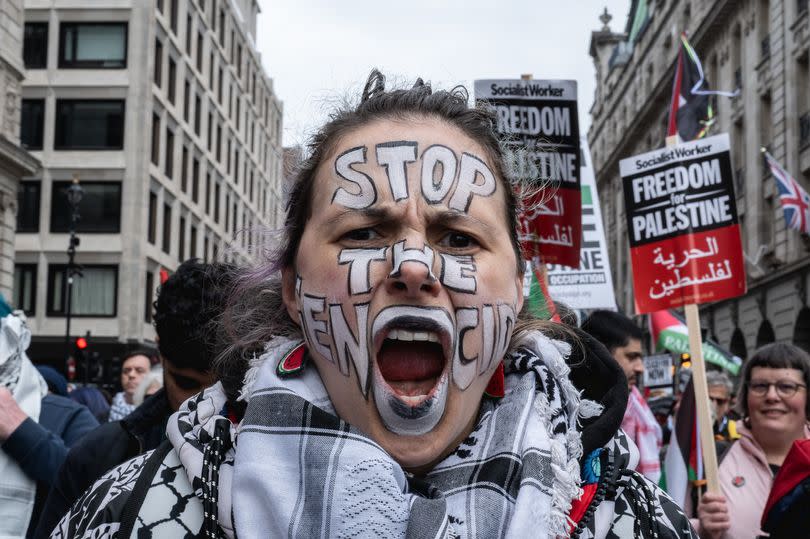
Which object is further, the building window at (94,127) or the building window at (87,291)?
the building window at (94,127)

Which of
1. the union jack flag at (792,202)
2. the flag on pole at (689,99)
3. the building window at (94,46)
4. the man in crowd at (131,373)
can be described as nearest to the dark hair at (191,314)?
the man in crowd at (131,373)

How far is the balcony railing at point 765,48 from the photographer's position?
26945mm

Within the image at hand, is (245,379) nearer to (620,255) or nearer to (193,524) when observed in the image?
(193,524)

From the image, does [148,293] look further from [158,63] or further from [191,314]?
[191,314]

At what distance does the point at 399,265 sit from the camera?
1.87m

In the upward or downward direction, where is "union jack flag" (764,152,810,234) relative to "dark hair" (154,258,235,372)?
upward

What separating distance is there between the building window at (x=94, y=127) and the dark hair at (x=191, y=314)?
3158cm

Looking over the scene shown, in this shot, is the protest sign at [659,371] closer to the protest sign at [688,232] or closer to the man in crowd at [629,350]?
the man in crowd at [629,350]

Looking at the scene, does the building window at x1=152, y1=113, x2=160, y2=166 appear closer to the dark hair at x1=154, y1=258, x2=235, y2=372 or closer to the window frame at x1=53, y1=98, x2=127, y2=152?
the window frame at x1=53, y1=98, x2=127, y2=152

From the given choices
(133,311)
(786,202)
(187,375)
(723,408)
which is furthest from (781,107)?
(187,375)

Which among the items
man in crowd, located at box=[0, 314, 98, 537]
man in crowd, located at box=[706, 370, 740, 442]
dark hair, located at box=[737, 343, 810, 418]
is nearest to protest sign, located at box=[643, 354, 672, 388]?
man in crowd, located at box=[706, 370, 740, 442]

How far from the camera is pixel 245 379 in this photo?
205cm

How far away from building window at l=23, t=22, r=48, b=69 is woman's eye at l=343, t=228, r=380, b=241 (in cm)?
3529

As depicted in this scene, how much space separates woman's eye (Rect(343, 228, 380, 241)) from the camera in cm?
199
